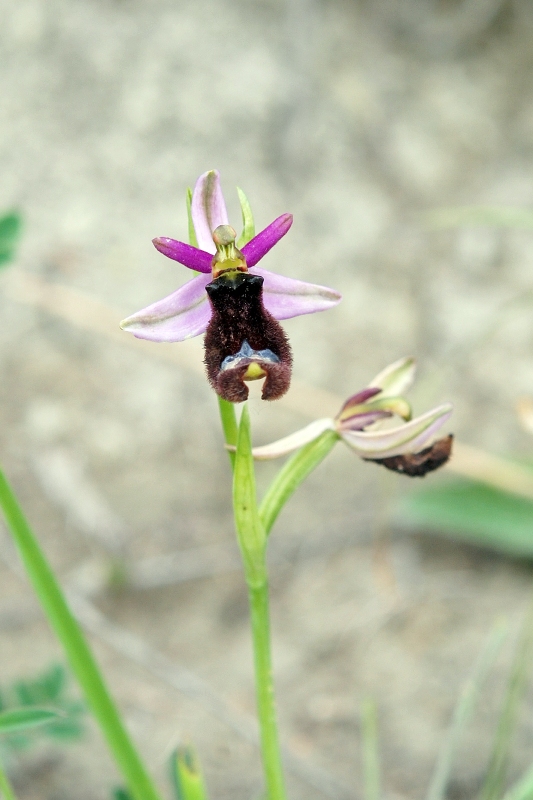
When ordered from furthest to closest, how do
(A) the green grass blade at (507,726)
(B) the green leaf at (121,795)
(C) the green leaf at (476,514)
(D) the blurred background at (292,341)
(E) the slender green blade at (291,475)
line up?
(C) the green leaf at (476,514)
(D) the blurred background at (292,341)
(A) the green grass blade at (507,726)
(B) the green leaf at (121,795)
(E) the slender green blade at (291,475)

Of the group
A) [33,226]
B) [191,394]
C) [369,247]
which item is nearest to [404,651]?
[191,394]

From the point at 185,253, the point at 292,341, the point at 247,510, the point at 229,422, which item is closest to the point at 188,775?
the point at 247,510

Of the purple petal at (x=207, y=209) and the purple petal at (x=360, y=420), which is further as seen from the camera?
the purple petal at (x=360, y=420)

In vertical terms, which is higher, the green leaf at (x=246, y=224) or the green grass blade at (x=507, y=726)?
the green leaf at (x=246, y=224)

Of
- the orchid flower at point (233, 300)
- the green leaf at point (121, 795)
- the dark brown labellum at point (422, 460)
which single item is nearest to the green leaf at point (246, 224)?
the orchid flower at point (233, 300)

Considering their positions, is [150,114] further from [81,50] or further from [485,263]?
[485,263]

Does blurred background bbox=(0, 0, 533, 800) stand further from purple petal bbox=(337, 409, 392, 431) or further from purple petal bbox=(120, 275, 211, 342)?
purple petal bbox=(120, 275, 211, 342)

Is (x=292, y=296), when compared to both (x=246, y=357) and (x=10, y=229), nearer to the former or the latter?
(x=246, y=357)

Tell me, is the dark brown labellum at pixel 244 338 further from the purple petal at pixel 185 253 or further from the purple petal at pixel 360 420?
the purple petal at pixel 360 420

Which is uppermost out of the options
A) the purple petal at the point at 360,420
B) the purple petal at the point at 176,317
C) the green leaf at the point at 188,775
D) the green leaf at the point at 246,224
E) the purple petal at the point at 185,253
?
the green leaf at the point at 246,224
